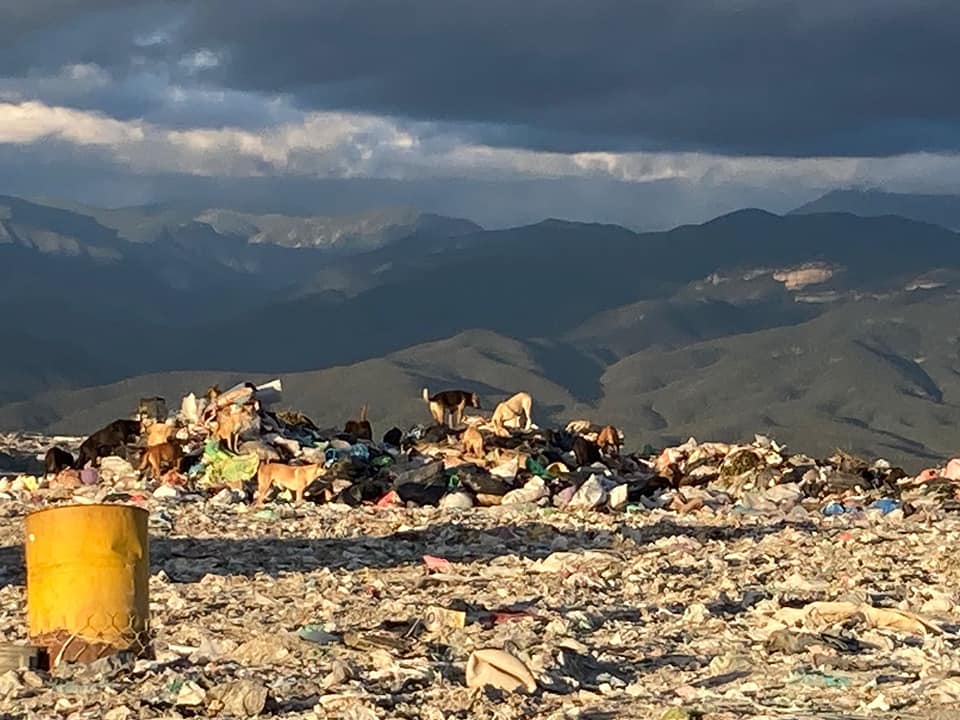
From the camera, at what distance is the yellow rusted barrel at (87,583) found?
7355 mm

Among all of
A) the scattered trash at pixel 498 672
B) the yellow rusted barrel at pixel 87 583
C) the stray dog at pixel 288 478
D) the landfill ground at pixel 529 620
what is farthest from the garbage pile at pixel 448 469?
the scattered trash at pixel 498 672

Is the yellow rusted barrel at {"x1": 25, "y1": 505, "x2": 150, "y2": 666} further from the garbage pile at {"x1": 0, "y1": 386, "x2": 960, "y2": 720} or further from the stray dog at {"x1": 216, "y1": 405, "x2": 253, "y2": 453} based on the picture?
the stray dog at {"x1": 216, "y1": 405, "x2": 253, "y2": 453}

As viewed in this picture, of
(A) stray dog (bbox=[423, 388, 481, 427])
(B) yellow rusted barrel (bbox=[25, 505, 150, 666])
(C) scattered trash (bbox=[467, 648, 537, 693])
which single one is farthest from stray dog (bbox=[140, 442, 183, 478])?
(C) scattered trash (bbox=[467, 648, 537, 693])

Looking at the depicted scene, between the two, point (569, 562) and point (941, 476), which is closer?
point (569, 562)

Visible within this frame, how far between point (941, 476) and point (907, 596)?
8.43 m

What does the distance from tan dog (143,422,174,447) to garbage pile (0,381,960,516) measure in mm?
19

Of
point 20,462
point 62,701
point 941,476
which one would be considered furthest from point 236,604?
point 20,462

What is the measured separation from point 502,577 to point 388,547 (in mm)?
2130

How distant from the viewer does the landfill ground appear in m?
6.61

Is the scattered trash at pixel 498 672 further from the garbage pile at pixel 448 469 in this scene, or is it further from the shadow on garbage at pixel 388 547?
the garbage pile at pixel 448 469

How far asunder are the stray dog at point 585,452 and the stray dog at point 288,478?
11.2ft

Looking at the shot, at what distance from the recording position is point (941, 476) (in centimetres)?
1773

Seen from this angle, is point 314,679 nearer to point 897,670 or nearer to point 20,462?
point 897,670

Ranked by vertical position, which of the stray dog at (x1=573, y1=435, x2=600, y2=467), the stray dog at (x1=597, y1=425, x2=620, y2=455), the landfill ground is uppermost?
the landfill ground
